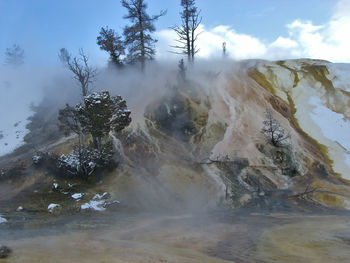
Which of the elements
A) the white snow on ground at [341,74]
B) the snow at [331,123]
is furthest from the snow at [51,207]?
the white snow on ground at [341,74]

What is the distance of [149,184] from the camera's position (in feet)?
55.3

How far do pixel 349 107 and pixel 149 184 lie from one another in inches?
863

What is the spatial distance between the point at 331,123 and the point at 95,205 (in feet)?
70.3

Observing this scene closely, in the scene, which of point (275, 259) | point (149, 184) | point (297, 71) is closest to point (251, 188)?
point (149, 184)

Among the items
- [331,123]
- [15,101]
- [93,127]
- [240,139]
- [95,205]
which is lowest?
[95,205]

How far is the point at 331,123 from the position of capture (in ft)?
85.7

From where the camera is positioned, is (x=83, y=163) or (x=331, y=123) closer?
(x=83, y=163)

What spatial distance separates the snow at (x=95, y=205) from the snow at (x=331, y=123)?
685 inches

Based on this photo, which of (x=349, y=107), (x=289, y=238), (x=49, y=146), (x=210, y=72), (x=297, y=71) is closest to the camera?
(x=289, y=238)

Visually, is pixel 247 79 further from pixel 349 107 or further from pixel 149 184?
pixel 149 184

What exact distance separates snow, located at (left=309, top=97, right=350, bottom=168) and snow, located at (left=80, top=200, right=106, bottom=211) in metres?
17.4

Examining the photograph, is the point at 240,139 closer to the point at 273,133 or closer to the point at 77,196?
the point at 273,133

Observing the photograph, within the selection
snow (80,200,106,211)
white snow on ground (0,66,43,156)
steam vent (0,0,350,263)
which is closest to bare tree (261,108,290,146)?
steam vent (0,0,350,263)

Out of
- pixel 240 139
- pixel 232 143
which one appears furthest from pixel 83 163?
pixel 240 139
